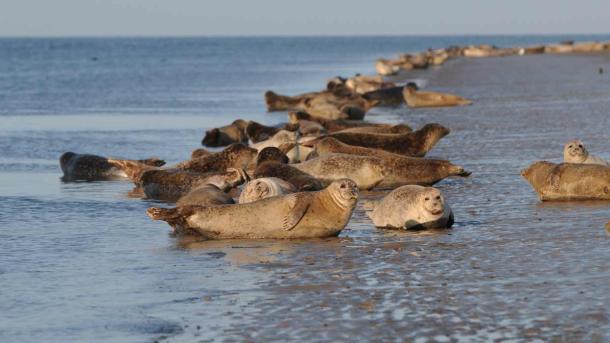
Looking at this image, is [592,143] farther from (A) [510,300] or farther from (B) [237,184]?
(A) [510,300]

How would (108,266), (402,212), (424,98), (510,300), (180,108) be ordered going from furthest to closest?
(180,108), (424,98), (402,212), (108,266), (510,300)

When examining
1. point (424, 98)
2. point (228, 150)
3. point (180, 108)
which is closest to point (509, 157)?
point (228, 150)

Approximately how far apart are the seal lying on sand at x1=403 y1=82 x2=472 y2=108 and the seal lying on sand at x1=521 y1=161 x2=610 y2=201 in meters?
13.6

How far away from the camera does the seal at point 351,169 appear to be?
35.2 ft

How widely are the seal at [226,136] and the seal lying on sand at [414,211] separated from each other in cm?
806

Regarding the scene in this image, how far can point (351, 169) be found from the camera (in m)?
10.8

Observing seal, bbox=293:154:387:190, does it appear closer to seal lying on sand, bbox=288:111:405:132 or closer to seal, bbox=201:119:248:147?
seal lying on sand, bbox=288:111:405:132

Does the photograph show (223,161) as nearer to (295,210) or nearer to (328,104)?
(295,210)

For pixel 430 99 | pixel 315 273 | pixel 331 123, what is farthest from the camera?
pixel 430 99

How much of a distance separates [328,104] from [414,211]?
13.9m

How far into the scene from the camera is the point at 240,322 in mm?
5711

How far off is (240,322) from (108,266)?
74.9 inches

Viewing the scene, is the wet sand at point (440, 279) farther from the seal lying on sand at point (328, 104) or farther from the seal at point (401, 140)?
the seal lying on sand at point (328, 104)

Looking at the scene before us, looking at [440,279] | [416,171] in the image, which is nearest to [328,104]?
[416,171]
